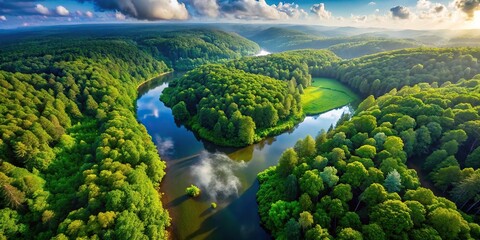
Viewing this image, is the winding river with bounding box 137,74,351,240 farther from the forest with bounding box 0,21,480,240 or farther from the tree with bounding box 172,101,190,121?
the tree with bounding box 172,101,190,121

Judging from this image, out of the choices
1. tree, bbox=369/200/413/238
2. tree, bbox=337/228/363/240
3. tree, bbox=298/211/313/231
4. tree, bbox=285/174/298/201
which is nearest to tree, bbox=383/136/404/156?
tree, bbox=369/200/413/238

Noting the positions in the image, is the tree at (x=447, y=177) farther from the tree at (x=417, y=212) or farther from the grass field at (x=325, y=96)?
the grass field at (x=325, y=96)

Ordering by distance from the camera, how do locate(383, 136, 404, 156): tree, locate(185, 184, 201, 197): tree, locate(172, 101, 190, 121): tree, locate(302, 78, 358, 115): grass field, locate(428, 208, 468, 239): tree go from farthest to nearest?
locate(302, 78, 358, 115): grass field, locate(172, 101, 190, 121): tree, locate(185, 184, 201, 197): tree, locate(383, 136, 404, 156): tree, locate(428, 208, 468, 239): tree

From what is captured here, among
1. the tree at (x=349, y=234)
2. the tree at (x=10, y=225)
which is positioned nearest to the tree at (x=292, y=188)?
the tree at (x=349, y=234)

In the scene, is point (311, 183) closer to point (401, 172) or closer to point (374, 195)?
point (374, 195)

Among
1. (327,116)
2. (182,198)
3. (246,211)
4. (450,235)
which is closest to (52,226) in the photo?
(182,198)

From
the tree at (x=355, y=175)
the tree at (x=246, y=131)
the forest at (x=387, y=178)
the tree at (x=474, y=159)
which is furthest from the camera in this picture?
the tree at (x=246, y=131)

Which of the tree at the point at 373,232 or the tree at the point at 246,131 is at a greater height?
the tree at the point at 373,232

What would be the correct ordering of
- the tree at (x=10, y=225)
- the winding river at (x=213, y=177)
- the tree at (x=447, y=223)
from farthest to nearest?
the winding river at (x=213, y=177)
the tree at (x=10, y=225)
the tree at (x=447, y=223)
